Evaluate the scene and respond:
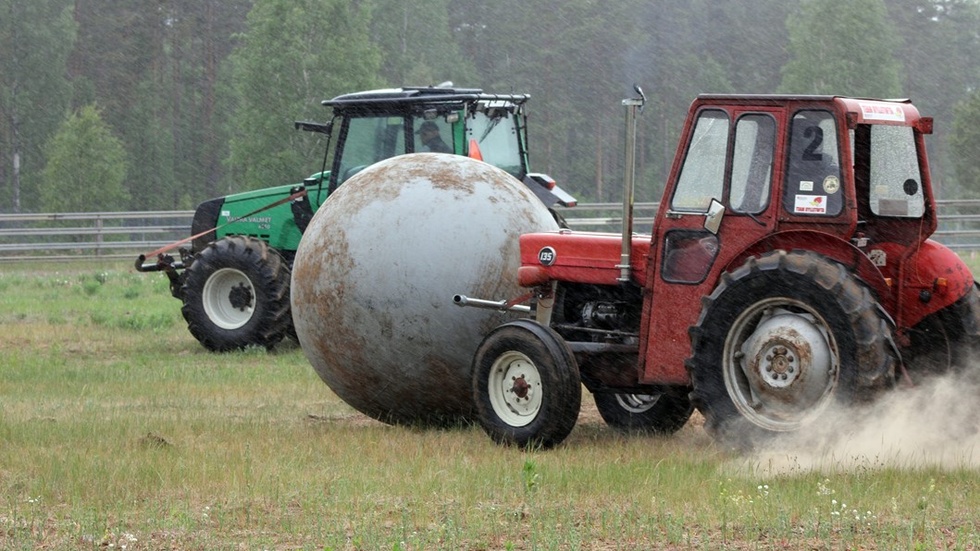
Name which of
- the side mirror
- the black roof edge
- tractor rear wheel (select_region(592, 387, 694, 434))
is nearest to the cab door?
the side mirror

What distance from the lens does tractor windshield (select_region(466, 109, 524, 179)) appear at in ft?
53.2

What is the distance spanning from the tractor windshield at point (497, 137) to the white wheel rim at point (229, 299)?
3094 millimetres

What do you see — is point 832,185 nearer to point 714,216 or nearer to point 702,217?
point 714,216

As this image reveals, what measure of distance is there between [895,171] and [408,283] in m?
3.31

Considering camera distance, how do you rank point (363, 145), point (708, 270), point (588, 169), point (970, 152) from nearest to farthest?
point (708, 270) < point (363, 145) < point (970, 152) < point (588, 169)

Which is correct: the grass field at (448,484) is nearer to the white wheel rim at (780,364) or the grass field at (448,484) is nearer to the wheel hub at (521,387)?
the white wheel rim at (780,364)

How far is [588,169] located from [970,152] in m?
21.2

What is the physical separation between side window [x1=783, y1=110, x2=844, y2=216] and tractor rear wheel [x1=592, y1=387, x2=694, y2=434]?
231 cm

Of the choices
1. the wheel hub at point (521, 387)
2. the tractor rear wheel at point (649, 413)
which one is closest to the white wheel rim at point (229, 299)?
the tractor rear wheel at point (649, 413)

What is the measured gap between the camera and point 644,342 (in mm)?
9281

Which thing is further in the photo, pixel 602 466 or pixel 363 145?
pixel 363 145

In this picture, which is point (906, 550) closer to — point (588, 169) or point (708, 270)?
point (708, 270)

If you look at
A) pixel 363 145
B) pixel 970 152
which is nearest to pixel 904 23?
pixel 970 152

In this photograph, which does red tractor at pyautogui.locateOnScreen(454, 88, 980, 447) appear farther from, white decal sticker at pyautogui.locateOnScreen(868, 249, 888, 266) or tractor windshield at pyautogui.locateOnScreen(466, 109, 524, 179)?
tractor windshield at pyautogui.locateOnScreen(466, 109, 524, 179)
